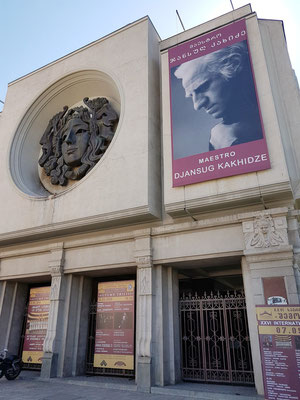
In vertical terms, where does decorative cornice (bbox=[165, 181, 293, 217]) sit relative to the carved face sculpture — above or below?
below

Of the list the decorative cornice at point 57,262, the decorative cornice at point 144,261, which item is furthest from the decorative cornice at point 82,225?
the decorative cornice at point 144,261

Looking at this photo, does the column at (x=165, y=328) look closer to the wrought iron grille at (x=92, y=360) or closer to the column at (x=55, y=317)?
the wrought iron grille at (x=92, y=360)

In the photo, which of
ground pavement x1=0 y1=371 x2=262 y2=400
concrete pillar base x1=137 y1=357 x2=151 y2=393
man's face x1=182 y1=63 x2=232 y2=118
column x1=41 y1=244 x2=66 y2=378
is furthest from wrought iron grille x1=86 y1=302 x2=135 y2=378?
man's face x1=182 y1=63 x2=232 y2=118

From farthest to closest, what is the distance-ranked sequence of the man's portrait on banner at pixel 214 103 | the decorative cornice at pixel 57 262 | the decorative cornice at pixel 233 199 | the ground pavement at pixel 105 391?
the decorative cornice at pixel 57 262, the man's portrait on banner at pixel 214 103, the decorative cornice at pixel 233 199, the ground pavement at pixel 105 391

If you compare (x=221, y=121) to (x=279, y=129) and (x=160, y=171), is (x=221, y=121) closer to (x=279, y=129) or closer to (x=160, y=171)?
(x=279, y=129)

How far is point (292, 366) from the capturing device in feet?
18.5

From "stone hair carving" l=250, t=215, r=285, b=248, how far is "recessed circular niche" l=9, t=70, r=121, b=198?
7.71 m

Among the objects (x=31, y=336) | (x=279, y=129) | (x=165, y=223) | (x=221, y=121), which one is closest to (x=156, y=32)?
(x=221, y=121)

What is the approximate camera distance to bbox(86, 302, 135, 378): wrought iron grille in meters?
10.1

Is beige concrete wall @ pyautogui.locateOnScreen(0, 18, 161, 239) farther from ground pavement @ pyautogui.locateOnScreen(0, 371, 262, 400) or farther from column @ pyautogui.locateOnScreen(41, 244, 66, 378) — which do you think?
ground pavement @ pyautogui.locateOnScreen(0, 371, 262, 400)

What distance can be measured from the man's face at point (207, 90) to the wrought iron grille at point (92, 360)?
26.8ft

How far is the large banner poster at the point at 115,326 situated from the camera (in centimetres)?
995

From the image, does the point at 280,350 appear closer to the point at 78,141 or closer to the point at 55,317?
the point at 55,317

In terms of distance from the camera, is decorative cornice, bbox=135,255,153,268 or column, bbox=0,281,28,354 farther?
column, bbox=0,281,28,354
